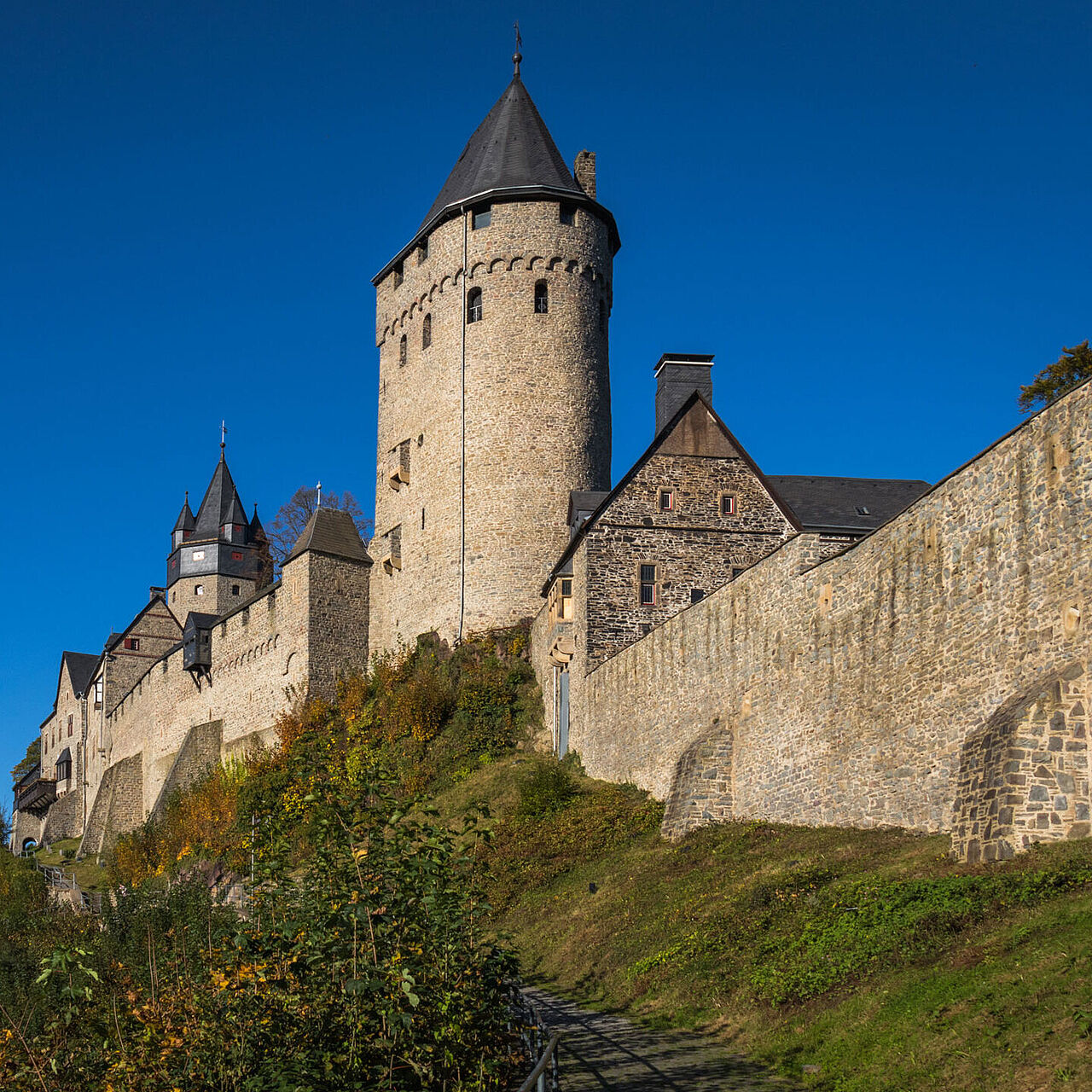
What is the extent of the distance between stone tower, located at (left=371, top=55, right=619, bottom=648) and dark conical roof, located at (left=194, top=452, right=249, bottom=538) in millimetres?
38531

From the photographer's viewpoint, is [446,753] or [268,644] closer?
[446,753]

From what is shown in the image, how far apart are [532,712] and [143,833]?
17.9 metres

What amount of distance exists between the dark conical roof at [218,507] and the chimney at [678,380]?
1992 inches

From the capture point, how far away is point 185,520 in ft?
269

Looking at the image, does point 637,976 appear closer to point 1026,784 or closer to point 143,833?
point 1026,784

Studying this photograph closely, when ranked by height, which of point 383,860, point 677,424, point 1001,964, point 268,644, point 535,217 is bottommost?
point 1001,964

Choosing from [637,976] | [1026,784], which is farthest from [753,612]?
[1026,784]

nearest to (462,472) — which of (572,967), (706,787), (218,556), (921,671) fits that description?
(706,787)

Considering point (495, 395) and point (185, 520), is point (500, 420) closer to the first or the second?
point (495, 395)

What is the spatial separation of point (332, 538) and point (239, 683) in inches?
306

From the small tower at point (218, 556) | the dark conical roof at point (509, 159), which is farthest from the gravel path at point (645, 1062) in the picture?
the small tower at point (218, 556)

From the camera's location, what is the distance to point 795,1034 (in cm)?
975

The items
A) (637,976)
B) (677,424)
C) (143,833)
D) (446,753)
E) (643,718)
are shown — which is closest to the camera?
(637,976)

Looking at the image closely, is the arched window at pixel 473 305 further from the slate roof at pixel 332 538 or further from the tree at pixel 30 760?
the tree at pixel 30 760
